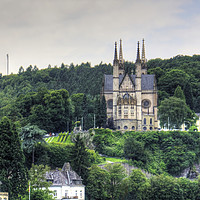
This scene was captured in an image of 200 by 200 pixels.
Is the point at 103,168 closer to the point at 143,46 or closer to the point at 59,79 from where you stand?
the point at 143,46

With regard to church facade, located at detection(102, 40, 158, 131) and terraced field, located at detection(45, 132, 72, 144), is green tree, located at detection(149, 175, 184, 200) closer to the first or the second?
terraced field, located at detection(45, 132, 72, 144)

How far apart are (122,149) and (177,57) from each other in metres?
77.9

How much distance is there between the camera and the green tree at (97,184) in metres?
73.8

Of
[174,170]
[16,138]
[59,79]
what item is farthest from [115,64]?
[59,79]

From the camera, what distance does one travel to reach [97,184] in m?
74.5

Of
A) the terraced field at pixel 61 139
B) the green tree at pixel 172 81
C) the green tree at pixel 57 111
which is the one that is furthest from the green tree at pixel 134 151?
the green tree at pixel 172 81

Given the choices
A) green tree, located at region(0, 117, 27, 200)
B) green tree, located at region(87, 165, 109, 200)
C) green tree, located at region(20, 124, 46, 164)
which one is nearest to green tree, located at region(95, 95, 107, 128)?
green tree, located at region(20, 124, 46, 164)

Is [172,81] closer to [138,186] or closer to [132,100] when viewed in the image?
[132,100]

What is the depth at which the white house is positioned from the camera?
69438mm

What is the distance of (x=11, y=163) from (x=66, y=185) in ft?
27.5

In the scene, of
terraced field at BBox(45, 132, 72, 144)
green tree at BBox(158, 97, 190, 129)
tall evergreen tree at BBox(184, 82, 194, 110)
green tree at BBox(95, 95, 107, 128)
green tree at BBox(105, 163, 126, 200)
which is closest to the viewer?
green tree at BBox(105, 163, 126, 200)

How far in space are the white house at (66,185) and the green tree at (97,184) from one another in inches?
74.3

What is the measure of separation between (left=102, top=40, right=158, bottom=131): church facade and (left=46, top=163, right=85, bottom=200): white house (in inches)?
1152

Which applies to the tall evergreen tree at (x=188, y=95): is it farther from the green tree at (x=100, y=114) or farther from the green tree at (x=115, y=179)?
the green tree at (x=115, y=179)
